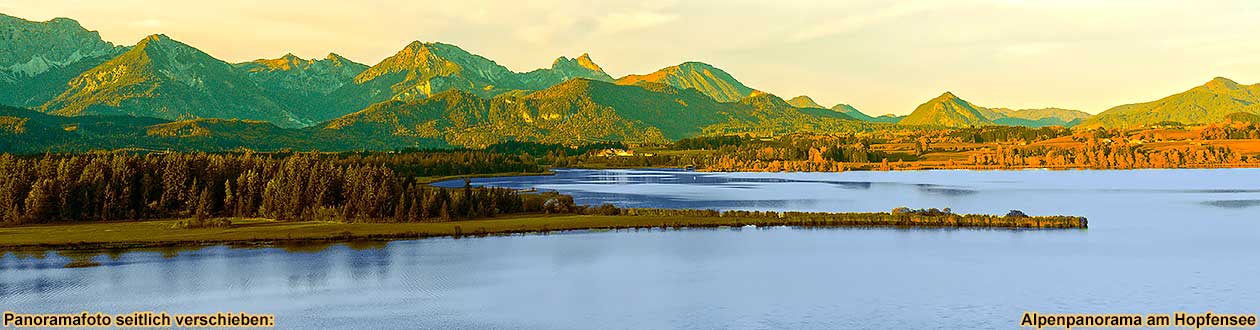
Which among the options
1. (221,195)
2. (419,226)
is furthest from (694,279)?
(221,195)

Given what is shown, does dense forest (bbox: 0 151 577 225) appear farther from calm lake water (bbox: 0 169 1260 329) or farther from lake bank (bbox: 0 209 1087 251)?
calm lake water (bbox: 0 169 1260 329)

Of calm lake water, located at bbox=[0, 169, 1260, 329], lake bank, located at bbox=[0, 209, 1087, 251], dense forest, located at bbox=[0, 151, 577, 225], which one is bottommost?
calm lake water, located at bbox=[0, 169, 1260, 329]

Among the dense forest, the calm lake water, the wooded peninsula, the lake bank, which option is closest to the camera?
the calm lake water

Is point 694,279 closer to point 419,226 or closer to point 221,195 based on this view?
point 419,226

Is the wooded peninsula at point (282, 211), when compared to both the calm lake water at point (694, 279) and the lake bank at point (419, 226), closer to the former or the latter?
the lake bank at point (419, 226)

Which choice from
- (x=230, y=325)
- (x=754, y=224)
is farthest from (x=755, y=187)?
(x=230, y=325)

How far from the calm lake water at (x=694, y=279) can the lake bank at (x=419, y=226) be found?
3.84 metres

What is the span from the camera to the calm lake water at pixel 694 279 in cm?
5028

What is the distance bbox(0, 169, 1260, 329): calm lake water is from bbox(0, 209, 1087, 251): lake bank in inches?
151

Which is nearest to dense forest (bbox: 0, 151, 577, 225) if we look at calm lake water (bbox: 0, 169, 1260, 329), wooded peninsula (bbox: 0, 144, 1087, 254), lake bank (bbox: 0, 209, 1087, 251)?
wooded peninsula (bbox: 0, 144, 1087, 254)

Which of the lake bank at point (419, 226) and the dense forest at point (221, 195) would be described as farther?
the dense forest at point (221, 195)

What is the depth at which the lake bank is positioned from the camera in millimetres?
81531

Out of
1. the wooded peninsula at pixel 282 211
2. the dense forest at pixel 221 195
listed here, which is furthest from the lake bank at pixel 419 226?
the dense forest at pixel 221 195

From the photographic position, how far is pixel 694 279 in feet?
206
